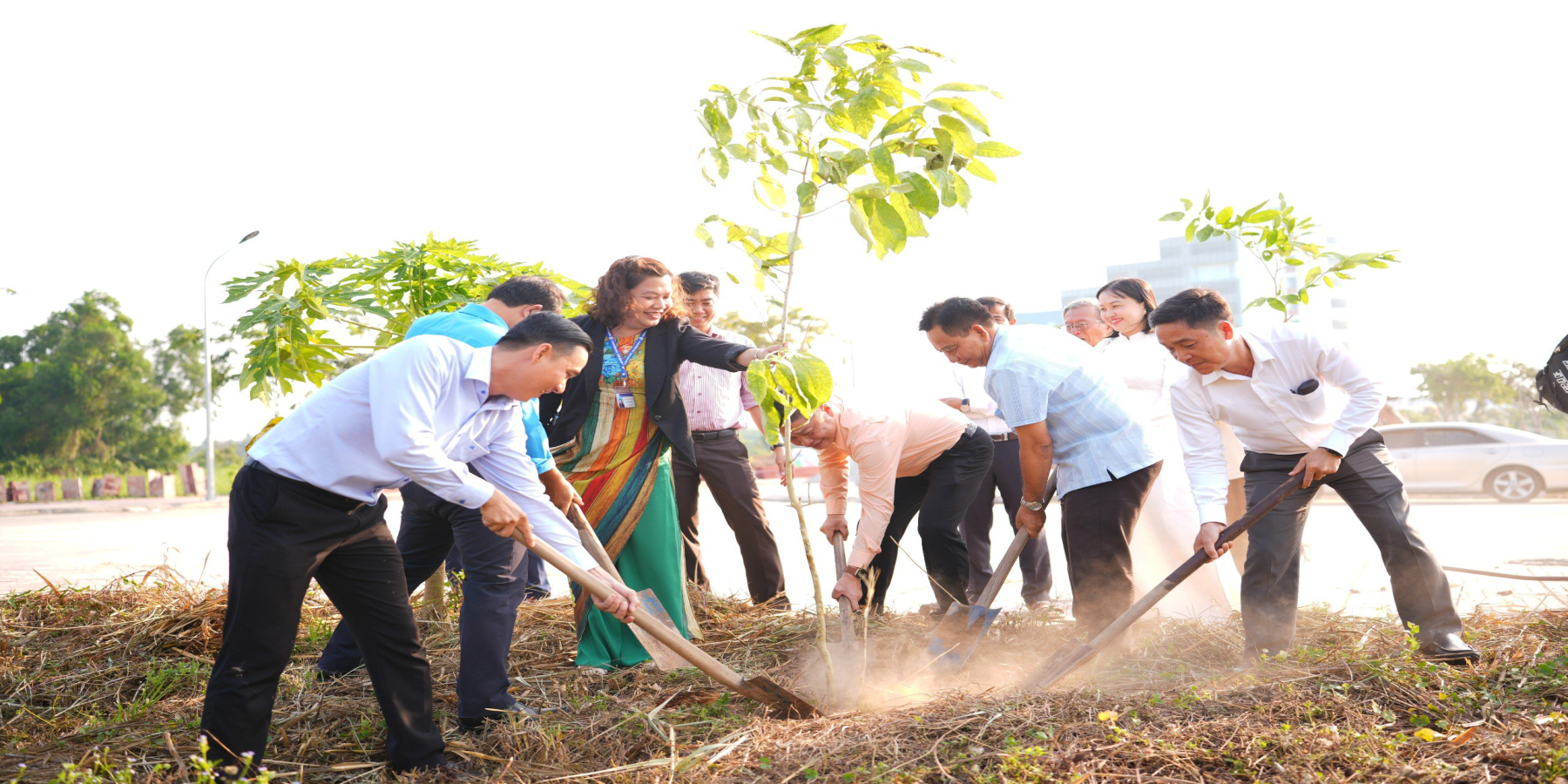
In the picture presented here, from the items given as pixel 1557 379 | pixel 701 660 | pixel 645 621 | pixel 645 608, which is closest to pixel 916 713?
pixel 701 660

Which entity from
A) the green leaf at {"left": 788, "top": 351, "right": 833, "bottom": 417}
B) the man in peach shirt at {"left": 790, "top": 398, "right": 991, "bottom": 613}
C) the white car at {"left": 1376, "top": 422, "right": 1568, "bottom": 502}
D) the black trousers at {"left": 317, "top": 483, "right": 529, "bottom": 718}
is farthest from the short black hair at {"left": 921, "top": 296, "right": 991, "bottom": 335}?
the white car at {"left": 1376, "top": 422, "right": 1568, "bottom": 502}

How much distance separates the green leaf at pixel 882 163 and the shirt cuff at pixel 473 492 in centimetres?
137

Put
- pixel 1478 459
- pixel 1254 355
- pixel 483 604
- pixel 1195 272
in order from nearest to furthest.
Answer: pixel 483 604 < pixel 1254 355 < pixel 1478 459 < pixel 1195 272

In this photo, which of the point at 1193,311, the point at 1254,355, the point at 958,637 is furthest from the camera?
the point at 958,637

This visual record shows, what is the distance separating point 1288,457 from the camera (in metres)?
3.65

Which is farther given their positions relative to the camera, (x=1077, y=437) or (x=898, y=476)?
(x=898, y=476)

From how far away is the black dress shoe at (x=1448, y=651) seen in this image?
10.7 ft

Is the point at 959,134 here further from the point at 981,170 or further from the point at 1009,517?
the point at 1009,517

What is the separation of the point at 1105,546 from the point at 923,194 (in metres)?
1.81

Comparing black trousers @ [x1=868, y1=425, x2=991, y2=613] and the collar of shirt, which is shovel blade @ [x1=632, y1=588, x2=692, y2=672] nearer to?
black trousers @ [x1=868, y1=425, x2=991, y2=613]

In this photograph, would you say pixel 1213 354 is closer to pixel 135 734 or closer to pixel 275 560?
pixel 275 560

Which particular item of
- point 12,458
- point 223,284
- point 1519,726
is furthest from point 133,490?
point 1519,726

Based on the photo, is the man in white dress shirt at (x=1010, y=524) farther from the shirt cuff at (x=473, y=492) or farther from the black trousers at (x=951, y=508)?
the shirt cuff at (x=473, y=492)

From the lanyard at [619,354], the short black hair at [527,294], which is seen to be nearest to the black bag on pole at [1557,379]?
the lanyard at [619,354]
